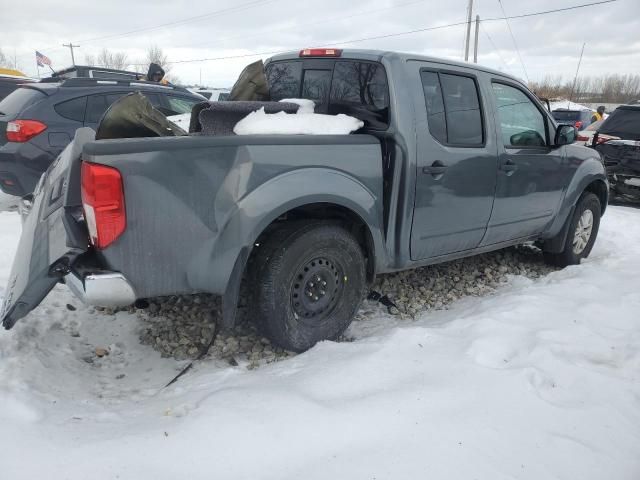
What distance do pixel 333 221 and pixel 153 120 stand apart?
4.29 ft

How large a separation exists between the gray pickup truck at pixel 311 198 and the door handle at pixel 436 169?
0.04 feet

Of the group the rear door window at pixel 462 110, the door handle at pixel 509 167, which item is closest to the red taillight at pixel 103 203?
the rear door window at pixel 462 110

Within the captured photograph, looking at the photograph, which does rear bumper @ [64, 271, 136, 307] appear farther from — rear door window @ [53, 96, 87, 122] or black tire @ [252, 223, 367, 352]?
rear door window @ [53, 96, 87, 122]

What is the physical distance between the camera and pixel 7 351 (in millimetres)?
2736

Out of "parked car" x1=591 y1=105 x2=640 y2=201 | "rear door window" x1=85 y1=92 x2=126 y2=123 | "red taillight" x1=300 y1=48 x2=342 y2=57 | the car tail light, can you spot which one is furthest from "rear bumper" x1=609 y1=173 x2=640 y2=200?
"rear door window" x1=85 y1=92 x2=126 y2=123

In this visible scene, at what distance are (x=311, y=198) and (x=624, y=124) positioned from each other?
8.37m

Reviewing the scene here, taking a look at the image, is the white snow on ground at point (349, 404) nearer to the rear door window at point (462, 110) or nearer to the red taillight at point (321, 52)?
the rear door window at point (462, 110)

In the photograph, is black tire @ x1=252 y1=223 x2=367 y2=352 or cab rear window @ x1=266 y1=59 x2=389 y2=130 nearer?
black tire @ x1=252 y1=223 x2=367 y2=352

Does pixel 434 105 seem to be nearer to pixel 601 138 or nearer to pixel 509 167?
pixel 509 167

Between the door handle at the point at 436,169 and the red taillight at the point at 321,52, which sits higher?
the red taillight at the point at 321,52

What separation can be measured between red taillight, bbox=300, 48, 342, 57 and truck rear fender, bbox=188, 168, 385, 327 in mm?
1202

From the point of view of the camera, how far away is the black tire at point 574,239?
16.6 feet

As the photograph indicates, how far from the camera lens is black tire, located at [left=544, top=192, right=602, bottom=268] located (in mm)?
5066

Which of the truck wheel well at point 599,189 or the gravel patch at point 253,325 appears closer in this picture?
the gravel patch at point 253,325
